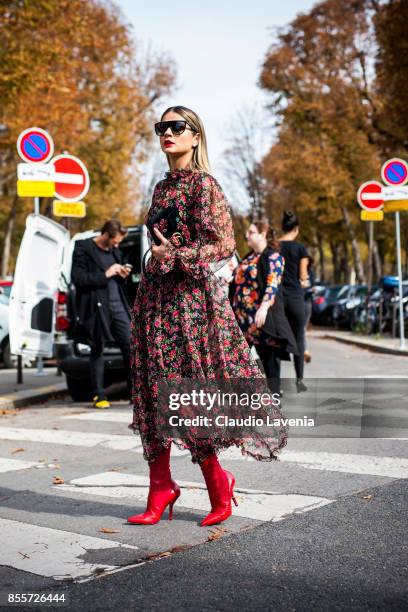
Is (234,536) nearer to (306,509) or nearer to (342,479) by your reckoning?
(306,509)

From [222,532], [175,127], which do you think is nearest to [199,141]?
[175,127]

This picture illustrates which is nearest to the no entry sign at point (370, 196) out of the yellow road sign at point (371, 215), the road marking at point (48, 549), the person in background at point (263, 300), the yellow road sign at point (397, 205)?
the yellow road sign at point (371, 215)

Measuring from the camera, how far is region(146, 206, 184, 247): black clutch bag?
460 cm

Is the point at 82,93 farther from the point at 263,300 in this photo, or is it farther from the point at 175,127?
the point at 175,127

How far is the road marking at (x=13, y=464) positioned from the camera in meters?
6.50

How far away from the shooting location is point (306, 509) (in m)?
4.84

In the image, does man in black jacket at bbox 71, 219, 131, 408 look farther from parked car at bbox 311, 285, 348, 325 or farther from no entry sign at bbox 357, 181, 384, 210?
parked car at bbox 311, 285, 348, 325

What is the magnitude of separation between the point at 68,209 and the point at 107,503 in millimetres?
8275

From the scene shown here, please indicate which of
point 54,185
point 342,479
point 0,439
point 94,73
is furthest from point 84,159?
point 342,479

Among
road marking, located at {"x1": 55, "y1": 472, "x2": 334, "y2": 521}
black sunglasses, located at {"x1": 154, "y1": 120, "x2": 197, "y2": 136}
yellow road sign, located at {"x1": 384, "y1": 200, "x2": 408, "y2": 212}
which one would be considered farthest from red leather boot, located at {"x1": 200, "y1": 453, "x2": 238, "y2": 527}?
yellow road sign, located at {"x1": 384, "y1": 200, "x2": 408, "y2": 212}

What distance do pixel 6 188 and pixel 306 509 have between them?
32848mm

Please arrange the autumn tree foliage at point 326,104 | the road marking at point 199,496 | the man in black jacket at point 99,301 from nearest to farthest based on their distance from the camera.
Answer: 1. the road marking at point 199,496
2. the man in black jacket at point 99,301
3. the autumn tree foliage at point 326,104

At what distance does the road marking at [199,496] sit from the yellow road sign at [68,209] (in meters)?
7.30

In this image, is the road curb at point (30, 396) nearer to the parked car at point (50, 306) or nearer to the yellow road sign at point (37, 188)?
the parked car at point (50, 306)
